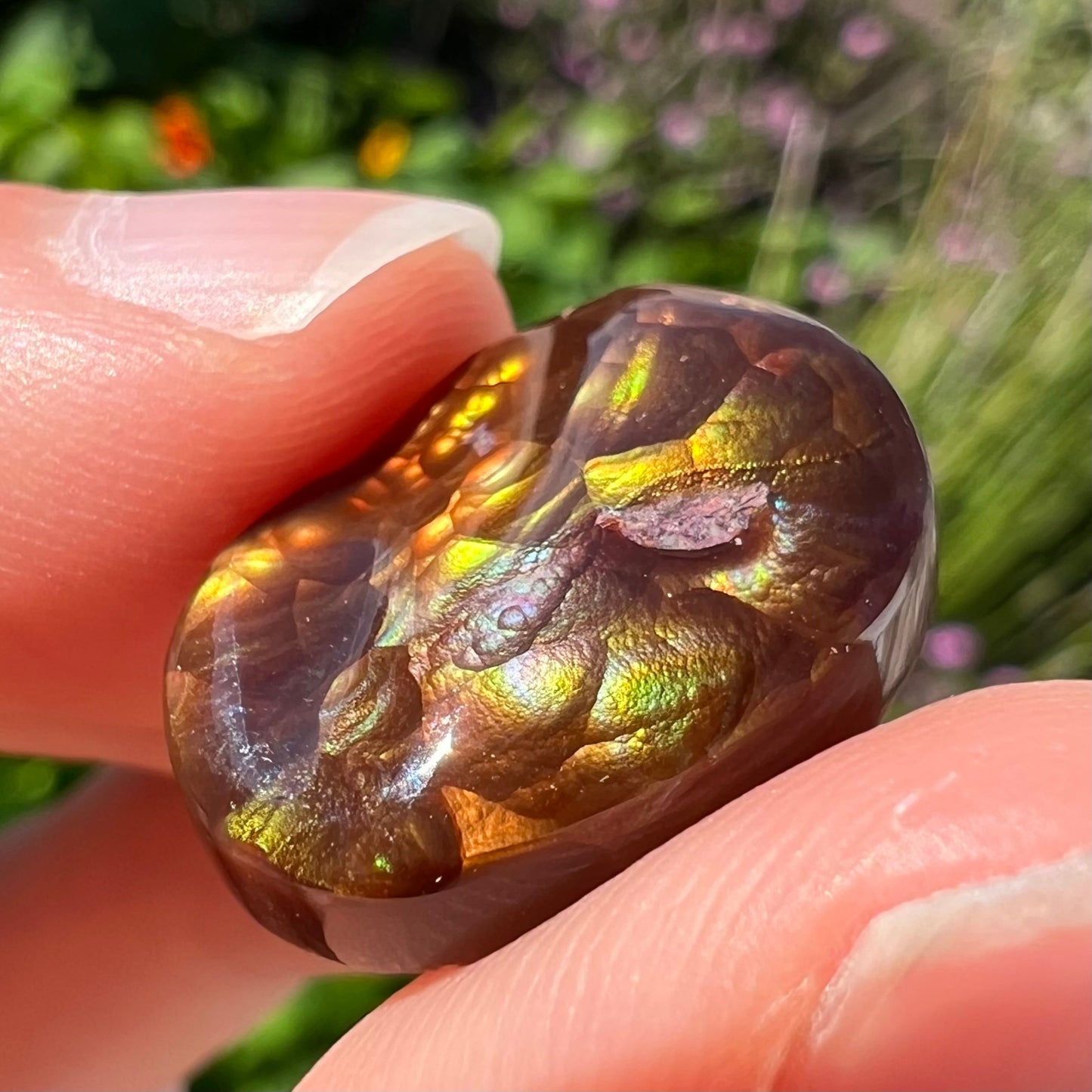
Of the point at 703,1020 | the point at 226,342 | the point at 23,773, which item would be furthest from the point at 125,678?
the point at 23,773

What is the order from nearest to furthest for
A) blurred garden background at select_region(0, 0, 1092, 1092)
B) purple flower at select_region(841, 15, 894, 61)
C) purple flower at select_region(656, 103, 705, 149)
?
blurred garden background at select_region(0, 0, 1092, 1092) < purple flower at select_region(841, 15, 894, 61) < purple flower at select_region(656, 103, 705, 149)

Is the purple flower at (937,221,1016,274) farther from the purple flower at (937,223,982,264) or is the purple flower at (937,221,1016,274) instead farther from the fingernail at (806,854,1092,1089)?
the fingernail at (806,854,1092,1089)

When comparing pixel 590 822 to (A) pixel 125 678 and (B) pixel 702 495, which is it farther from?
(A) pixel 125 678

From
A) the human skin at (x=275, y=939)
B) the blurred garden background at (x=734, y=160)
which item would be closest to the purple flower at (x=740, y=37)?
the blurred garden background at (x=734, y=160)

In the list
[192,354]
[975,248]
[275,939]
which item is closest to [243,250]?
[192,354]

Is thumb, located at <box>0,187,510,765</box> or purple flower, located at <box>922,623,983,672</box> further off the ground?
thumb, located at <box>0,187,510,765</box>

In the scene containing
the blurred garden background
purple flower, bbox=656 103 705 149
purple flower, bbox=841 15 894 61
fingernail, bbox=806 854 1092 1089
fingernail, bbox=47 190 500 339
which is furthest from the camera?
purple flower, bbox=656 103 705 149

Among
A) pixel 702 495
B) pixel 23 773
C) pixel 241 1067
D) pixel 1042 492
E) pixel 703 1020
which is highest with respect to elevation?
pixel 702 495

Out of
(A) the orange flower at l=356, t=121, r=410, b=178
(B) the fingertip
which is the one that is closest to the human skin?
(B) the fingertip
